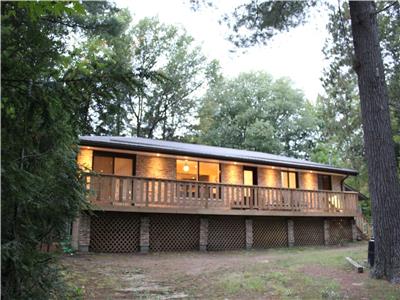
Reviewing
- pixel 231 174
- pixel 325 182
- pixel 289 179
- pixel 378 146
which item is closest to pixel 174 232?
pixel 231 174

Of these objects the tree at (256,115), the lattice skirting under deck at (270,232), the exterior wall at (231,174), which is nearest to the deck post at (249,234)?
the lattice skirting under deck at (270,232)

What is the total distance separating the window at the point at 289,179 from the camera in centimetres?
1912

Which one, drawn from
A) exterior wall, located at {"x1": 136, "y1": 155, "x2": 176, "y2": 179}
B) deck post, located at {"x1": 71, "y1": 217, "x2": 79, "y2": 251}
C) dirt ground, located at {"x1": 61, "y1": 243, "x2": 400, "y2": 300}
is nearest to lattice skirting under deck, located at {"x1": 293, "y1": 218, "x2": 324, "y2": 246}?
dirt ground, located at {"x1": 61, "y1": 243, "x2": 400, "y2": 300}

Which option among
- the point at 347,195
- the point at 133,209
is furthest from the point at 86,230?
the point at 347,195

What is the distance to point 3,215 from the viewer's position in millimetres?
3299

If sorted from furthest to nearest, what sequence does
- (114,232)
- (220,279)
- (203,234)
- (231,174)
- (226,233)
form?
(231,174) < (226,233) < (203,234) < (114,232) < (220,279)

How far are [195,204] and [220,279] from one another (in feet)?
19.7

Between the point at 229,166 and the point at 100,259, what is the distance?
324 inches

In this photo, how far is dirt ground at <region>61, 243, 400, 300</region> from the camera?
6574mm

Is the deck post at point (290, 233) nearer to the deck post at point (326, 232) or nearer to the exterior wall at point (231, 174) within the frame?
the deck post at point (326, 232)

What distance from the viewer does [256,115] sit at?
120 ft

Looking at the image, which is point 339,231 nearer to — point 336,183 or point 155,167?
point 336,183

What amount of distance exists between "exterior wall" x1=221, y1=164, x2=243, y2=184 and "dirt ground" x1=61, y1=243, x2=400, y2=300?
647 centimetres

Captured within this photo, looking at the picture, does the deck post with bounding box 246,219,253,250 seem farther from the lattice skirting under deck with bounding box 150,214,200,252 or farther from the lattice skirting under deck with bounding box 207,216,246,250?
the lattice skirting under deck with bounding box 150,214,200,252
